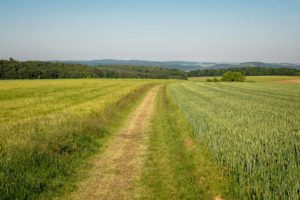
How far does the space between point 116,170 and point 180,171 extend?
219 cm


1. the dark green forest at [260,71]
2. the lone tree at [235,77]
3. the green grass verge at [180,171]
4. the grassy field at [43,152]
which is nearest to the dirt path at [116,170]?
the green grass verge at [180,171]

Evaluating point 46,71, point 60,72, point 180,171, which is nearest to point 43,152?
point 180,171

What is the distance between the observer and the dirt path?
28.0 ft

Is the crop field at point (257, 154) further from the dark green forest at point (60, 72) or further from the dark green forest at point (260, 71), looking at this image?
the dark green forest at point (260, 71)

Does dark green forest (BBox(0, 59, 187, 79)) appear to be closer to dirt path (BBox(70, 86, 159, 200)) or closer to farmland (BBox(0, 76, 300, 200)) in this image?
farmland (BBox(0, 76, 300, 200))

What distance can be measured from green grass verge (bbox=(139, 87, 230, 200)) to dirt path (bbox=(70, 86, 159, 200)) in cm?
42

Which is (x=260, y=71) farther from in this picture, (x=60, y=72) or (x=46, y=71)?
(x=46, y=71)

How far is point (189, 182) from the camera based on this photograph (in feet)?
29.6

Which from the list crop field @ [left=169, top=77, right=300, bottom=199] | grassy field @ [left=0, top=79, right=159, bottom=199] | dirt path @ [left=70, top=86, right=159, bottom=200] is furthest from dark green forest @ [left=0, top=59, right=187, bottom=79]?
crop field @ [left=169, top=77, right=300, bottom=199]

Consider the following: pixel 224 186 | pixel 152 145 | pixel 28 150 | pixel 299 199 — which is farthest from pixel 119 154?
pixel 299 199

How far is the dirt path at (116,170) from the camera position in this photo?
853cm

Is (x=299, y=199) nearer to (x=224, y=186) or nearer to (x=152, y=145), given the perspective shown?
(x=224, y=186)

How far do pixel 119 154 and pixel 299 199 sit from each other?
789 centimetres

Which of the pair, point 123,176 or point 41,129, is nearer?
point 123,176
